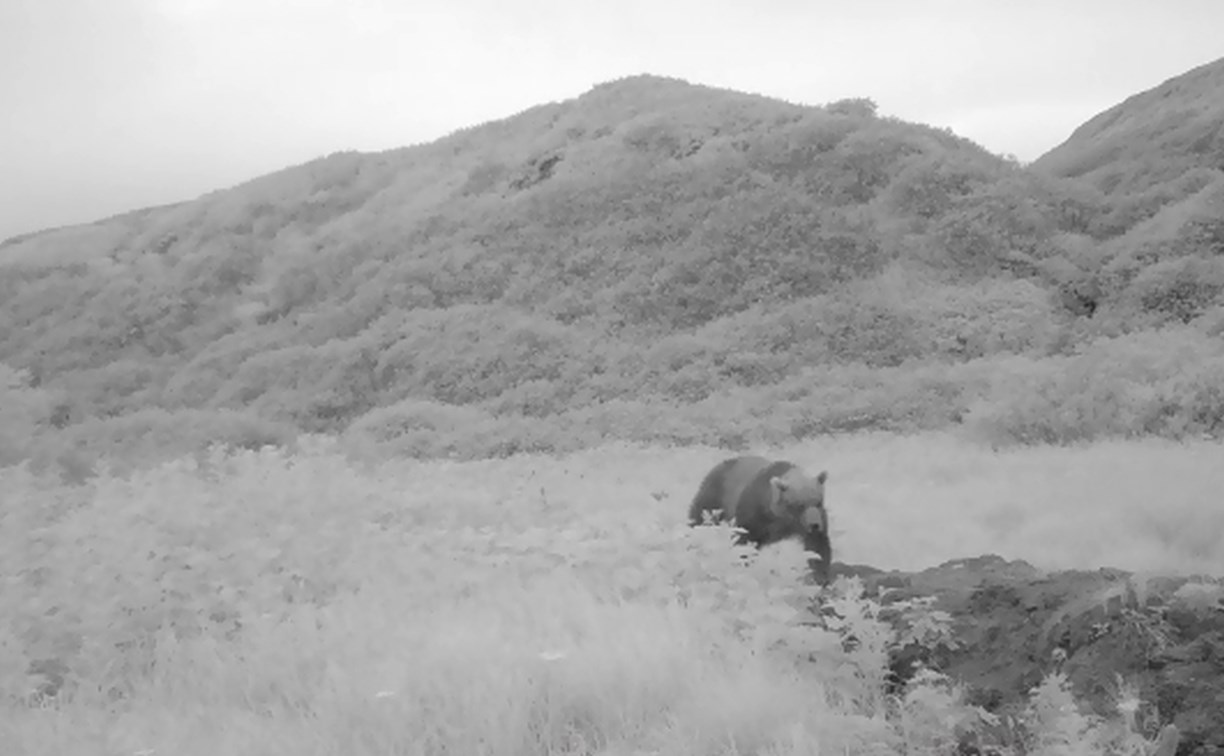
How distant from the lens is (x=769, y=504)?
28.3 ft

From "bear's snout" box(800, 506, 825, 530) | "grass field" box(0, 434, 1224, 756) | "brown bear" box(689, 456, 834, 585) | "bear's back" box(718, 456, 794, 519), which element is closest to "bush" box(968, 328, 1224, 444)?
"grass field" box(0, 434, 1224, 756)

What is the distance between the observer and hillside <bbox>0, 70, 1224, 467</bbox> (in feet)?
71.8

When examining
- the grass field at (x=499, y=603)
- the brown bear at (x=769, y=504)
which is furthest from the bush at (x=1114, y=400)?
the brown bear at (x=769, y=504)

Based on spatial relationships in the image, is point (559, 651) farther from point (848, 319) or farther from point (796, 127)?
point (796, 127)

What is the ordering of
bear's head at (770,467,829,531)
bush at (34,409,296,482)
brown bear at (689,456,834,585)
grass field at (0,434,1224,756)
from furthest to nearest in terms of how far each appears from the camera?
bush at (34,409,296,482)
bear's head at (770,467,829,531)
brown bear at (689,456,834,585)
grass field at (0,434,1224,756)

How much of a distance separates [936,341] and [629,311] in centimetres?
942

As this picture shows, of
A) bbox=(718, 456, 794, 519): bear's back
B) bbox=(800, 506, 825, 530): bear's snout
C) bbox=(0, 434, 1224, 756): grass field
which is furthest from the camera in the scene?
bbox=(718, 456, 794, 519): bear's back

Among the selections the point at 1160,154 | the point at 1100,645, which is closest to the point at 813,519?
the point at 1100,645

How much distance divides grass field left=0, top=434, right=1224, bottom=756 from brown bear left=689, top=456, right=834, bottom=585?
0.34 metres

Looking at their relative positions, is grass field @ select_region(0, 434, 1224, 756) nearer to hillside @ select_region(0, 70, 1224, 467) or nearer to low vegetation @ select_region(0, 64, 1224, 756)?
low vegetation @ select_region(0, 64, 1224, 756)

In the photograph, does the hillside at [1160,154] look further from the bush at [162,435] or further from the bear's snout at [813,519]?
the bear's snout at [813,519]

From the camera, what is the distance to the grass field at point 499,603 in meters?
5.17

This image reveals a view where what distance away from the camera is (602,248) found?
116 ft

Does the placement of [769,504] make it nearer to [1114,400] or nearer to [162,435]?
[1114,400]
